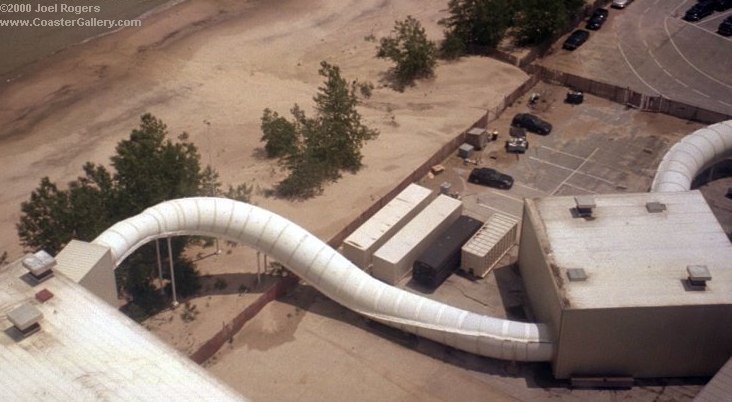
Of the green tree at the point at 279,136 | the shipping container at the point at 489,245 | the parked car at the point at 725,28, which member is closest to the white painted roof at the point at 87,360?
the shipping container at the point at 489,245

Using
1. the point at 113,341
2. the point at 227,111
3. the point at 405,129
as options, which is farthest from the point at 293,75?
the point at 113,341

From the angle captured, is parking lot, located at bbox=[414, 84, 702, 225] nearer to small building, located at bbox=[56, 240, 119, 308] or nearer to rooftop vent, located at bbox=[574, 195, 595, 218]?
rooftop vent, located at bbox=[574, 195, 595, 218]

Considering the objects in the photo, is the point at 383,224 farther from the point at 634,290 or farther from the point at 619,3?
the point at 619,3

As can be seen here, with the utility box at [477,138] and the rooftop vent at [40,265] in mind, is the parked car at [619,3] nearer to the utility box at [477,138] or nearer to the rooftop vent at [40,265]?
the utility box at [477,138]

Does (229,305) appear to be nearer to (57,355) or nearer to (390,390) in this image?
(390,390)

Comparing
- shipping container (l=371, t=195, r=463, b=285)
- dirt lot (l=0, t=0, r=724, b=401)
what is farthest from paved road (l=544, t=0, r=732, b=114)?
shipping container (l=371, t=195, r=463, b=285)

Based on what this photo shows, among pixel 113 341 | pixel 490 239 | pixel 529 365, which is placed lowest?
pixel 529 365
